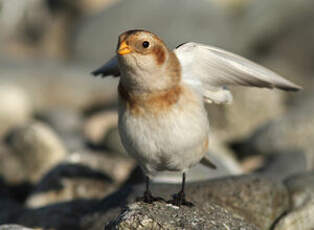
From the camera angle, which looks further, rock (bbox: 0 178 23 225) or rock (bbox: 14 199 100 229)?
rock (bbox: 0 178 23 225)

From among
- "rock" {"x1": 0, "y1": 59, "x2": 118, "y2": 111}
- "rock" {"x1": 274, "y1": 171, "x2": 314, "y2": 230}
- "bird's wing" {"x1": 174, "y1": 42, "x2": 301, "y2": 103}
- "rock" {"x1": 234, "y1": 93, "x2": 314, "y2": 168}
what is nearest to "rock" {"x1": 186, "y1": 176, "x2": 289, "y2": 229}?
"rock" {"x1": 274, "y1": 171, "x2": 314, "y2": 230}

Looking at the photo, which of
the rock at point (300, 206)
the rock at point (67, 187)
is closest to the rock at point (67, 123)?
the rock at point (67, 187)

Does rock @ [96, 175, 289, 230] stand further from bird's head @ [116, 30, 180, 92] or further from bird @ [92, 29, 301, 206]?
bird's head @ [116, 30, 180, 92]

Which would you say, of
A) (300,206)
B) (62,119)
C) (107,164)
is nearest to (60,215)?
(107,164)

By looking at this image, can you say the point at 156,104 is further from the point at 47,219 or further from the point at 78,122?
the point at 78,122

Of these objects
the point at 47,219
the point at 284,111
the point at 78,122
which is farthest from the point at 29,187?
the point at 284,111

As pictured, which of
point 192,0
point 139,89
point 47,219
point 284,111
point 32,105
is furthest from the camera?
point 192,0
